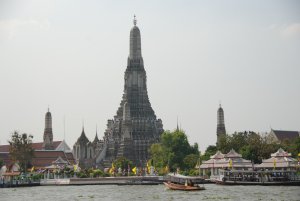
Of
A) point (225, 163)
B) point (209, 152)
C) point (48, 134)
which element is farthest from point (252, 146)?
point (48, 134)

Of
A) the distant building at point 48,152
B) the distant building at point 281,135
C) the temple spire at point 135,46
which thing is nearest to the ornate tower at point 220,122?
the distant building at point 281,135

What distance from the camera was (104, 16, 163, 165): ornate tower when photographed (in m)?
139

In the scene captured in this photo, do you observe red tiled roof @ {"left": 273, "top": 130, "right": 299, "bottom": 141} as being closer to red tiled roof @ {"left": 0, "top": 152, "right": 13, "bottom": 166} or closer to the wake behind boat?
the wake behind boat

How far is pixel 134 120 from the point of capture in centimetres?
14212

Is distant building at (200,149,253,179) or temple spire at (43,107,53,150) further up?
temple spire at (43,107,53,150)

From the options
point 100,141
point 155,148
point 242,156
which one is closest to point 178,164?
point 155,148

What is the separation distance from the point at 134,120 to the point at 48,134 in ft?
62.7

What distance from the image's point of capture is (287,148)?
104000mm

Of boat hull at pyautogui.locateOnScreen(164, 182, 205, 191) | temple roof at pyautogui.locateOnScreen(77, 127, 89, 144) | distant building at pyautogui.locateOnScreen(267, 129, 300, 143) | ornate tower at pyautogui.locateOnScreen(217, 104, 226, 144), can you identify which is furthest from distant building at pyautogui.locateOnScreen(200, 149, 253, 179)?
temple roof at pyautogui.locateOnScreen(77, 127, 89, 144)

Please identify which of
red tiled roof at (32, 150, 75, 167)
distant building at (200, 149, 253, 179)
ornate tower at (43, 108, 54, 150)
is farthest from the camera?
ornate tower at (43, 108, 54, 150)

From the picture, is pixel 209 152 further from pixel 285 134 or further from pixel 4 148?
pixel 4 148

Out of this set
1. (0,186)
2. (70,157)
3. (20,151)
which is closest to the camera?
(0,186)

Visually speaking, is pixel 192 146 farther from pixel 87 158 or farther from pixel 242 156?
pixel 87 158

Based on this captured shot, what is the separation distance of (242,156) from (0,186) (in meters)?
35.5
